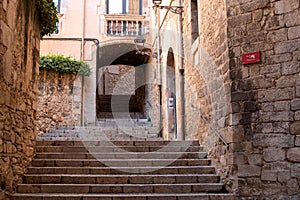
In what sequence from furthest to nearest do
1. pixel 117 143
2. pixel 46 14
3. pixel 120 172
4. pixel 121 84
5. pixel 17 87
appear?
pixel 121 84
pixel 117 143
pixel 46 14
pixel 120 172
pixel 17 87

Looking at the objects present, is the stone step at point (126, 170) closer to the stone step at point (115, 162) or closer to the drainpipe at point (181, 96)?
the stone step at point (115, 162)

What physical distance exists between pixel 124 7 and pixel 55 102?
14.9 ft

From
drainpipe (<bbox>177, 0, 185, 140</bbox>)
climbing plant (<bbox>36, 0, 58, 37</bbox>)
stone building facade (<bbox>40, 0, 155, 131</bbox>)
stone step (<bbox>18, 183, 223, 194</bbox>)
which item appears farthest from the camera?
stone building facade (<bbox>40, 0, 155, 131</bbox>)

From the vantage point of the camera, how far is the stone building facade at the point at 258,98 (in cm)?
436

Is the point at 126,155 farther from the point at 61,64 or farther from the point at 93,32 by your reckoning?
the point at 93,32

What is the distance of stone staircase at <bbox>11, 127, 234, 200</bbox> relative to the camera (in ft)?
16.0

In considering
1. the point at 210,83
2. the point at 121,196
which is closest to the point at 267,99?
the point at 210,83

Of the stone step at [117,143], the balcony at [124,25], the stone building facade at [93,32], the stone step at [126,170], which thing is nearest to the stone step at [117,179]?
the stone step at [126,170]

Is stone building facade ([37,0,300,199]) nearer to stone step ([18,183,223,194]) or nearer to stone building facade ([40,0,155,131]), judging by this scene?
stone step ([18,183,223,194])

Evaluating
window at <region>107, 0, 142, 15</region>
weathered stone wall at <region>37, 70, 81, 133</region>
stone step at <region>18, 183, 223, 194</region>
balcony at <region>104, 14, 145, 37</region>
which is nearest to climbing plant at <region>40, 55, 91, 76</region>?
weathered stone wall at <region>37, 70, 81, 133</region>

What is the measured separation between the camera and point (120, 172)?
5539 mm

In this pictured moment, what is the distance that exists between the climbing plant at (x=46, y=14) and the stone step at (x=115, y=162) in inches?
93.2

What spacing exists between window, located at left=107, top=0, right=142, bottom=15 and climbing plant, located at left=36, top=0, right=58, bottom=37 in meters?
6.34

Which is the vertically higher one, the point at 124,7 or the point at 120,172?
the point at 124,7
